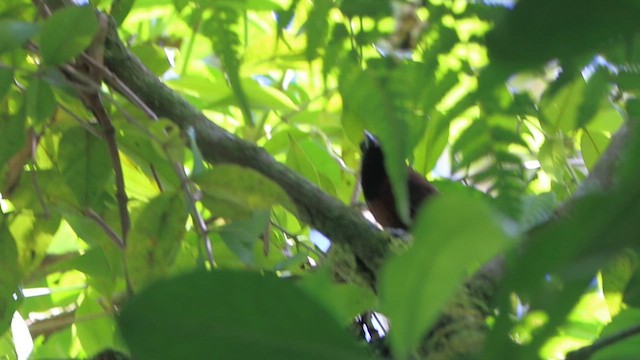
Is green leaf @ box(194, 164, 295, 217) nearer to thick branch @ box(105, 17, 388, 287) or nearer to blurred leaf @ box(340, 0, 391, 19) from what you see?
thick branch @ box(105, 17, 388, 287)

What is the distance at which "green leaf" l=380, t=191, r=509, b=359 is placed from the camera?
5.5 inches

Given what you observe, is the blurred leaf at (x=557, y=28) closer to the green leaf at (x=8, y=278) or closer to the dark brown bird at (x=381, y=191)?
the green leaf at (x=8, y=278)

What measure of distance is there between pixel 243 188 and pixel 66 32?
129 mm

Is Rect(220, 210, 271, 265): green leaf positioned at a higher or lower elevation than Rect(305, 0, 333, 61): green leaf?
lower

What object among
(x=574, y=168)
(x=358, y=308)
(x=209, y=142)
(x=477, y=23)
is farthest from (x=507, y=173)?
(x=574, y=168)

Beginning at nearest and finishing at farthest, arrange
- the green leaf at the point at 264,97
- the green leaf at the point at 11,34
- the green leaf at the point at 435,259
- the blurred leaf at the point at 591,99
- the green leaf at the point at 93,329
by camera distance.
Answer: the green leaf at the point at 435,259 → the blurred leaf at the point at 591,99 → the green leaf at the point at 11,34 → the green leaf at the point at 93,329 → the green leaf at the point at 264,97

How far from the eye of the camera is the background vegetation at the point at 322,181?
15 centimetres

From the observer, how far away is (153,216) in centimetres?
43

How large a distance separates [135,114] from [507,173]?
348mm

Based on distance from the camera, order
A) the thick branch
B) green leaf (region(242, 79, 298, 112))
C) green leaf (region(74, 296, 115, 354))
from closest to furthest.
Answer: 1. the thick branch
2. green leaf (region(74, 296, 115, 354))
3. green leaf (region(242, 79, 298, 112))

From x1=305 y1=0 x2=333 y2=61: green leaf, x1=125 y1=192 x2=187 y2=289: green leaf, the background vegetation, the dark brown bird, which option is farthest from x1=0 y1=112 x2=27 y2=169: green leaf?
the dark brown bird

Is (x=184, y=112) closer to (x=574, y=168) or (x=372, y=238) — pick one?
(x=372, y=238)

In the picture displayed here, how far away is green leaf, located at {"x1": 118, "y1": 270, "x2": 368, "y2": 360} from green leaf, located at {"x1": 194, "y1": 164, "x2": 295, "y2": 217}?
0.87 feet

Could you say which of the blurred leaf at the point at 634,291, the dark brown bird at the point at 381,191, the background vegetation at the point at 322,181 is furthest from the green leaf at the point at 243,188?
the dark brown bird at the point at 381,191
